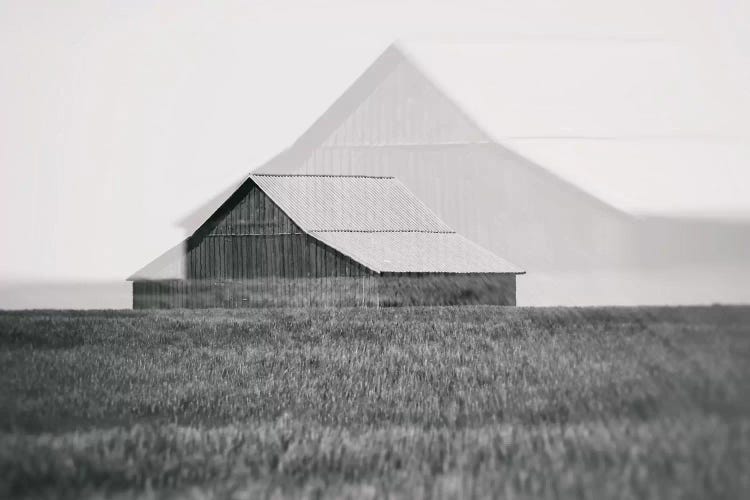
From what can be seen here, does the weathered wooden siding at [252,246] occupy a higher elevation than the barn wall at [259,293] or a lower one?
higher

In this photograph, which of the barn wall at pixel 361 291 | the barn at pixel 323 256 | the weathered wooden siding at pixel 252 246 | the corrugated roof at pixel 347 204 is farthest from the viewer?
the corrugated roof at pixel 347 204

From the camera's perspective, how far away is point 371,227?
162 feet

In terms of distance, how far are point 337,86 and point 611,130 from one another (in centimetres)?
561

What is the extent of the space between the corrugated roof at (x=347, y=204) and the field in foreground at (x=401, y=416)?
104ft

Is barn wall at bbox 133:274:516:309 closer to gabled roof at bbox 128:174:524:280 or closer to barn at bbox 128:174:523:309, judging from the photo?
barn at bbox 128:174:523:309

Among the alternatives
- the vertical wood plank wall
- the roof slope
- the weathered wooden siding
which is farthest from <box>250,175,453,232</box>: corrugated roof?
the vertical wood plank wall

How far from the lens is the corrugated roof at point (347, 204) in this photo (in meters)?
48.4

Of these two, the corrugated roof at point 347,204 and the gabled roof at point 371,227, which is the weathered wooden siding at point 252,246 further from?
the corrugated roof at point 347,204

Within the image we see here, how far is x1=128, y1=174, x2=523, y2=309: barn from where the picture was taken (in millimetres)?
43875

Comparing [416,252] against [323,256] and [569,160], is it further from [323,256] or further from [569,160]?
[569,160]

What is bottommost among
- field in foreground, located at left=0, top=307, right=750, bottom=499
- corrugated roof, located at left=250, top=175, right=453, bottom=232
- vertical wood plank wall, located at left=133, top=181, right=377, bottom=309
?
field in foreground, located at left=0, top=307, right=750, bottom=499

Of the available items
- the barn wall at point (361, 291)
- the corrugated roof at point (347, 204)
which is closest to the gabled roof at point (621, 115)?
the barn wall at point (361, 291)

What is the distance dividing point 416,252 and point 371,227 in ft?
11.1

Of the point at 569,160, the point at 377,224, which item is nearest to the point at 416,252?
the point at 377,224
